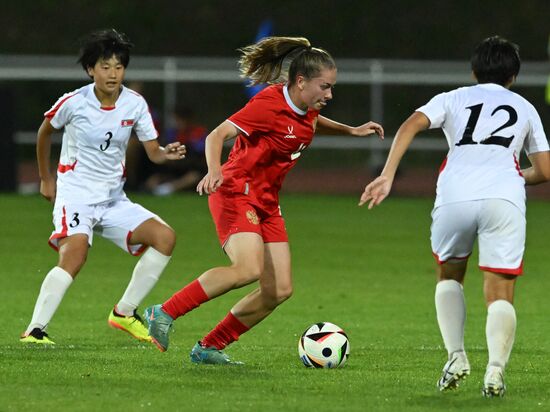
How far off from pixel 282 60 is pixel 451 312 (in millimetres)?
2005

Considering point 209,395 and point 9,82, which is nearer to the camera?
point 209,395

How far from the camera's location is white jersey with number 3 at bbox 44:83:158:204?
916 centimetres

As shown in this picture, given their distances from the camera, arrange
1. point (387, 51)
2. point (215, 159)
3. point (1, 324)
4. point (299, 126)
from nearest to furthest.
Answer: point (215, 159) → point (299, 126) → point (1, 324) → point (387, 51)

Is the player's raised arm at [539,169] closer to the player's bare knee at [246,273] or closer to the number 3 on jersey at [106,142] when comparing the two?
the player's bare knee at [246,273]

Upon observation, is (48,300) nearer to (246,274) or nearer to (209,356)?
(209,356)

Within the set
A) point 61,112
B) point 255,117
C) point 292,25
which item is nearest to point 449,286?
point 255,117

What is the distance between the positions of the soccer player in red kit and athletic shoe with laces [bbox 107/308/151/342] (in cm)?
133

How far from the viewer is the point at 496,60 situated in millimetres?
6922

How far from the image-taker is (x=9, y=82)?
28281 millimetres

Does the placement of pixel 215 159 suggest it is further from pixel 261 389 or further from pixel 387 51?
pixel 387 51

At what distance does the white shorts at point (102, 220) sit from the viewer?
356 inches

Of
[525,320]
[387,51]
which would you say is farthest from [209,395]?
[387,51]

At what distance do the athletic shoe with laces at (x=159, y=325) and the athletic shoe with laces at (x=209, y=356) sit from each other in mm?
341

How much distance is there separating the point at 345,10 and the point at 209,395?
2656 centimetres
